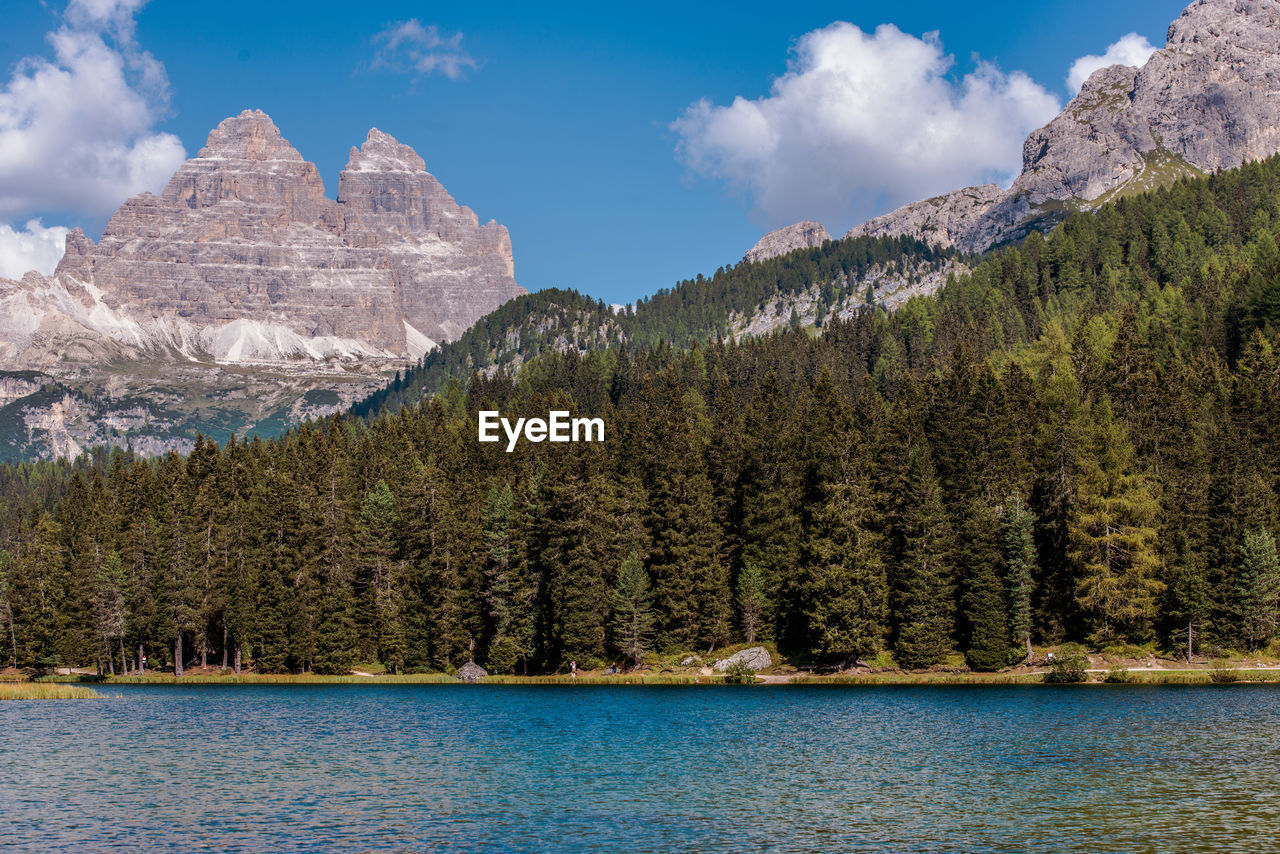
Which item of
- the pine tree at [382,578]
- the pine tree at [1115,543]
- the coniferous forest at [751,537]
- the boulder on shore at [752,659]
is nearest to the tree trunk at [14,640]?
the coniferous forest at [751,537]

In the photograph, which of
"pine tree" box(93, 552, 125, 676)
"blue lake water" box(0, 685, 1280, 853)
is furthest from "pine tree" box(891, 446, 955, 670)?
"pine tree" box(93, 552, 125, 676)

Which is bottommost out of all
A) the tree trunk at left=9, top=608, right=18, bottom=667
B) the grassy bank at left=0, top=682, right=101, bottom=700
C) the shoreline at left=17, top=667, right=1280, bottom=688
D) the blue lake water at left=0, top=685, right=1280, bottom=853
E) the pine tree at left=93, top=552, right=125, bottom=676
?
the shoreline at left=17, top=667, right=1280, bottom=688

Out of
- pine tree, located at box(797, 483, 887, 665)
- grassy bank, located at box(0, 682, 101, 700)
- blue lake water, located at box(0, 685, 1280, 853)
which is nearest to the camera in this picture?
blue lake water, located at box(0, 685, 1280, 853)

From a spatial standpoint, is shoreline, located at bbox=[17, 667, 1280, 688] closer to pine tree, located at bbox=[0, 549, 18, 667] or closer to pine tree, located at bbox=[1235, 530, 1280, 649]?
pine tree, located at bbox=[1235, 530, 1280, 649]

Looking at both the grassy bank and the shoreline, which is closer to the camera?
the shoreline

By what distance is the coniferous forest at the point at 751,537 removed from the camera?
8956cm

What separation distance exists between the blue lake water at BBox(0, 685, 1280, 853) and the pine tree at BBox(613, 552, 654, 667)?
68.2 feet

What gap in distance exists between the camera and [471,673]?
339 ft

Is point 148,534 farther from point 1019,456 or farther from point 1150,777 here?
point 1150,777

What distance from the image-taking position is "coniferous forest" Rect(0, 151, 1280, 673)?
89.6 metres

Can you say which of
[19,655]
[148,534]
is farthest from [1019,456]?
[19,655]

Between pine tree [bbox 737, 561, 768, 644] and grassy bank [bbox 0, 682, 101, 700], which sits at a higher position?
pine tree [bbox 737, 561, 768, 644]

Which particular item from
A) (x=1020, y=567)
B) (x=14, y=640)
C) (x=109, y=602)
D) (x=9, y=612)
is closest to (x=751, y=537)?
(x=1020, y=567)

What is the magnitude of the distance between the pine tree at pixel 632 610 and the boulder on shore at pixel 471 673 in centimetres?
1384
